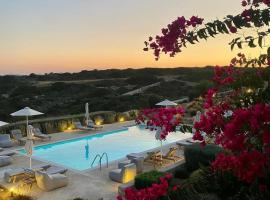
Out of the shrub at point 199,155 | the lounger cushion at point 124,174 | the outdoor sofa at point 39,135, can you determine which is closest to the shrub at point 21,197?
the lounger cushion at point 124,174

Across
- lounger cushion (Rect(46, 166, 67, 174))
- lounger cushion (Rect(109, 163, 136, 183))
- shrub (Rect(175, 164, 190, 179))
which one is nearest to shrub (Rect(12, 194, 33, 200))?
lounger cushion (Rect(46, 166, 67, 174))

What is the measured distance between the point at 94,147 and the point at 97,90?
31356 mm

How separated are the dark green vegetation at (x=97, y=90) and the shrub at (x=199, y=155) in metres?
2.37

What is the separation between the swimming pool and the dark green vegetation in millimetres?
4168

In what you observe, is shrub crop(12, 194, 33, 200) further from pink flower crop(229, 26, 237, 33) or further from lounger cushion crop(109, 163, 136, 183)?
pink flower crop(229, 26, 237, 33)

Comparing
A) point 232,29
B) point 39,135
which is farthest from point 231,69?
point 39,135

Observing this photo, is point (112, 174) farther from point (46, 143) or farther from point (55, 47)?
point (55, 47)

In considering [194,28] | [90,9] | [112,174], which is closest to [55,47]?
[90,9]

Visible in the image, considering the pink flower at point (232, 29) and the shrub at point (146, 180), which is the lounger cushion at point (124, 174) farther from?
the pink flower at point (232, 29)

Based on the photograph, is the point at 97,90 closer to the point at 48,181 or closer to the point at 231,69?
the point at 48,181

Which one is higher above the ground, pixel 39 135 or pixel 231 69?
pixel 231 69

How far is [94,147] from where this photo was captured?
17438 mm

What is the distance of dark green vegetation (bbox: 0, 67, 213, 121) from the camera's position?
113ft

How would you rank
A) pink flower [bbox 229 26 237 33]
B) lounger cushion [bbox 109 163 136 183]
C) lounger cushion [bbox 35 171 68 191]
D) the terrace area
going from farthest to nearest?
lounger cushion [bbox 109 163 136 183] < lounger cushion [bbox 35 171 68 191] < the terrace area < pink flower [bbox 229 26 237 33]
